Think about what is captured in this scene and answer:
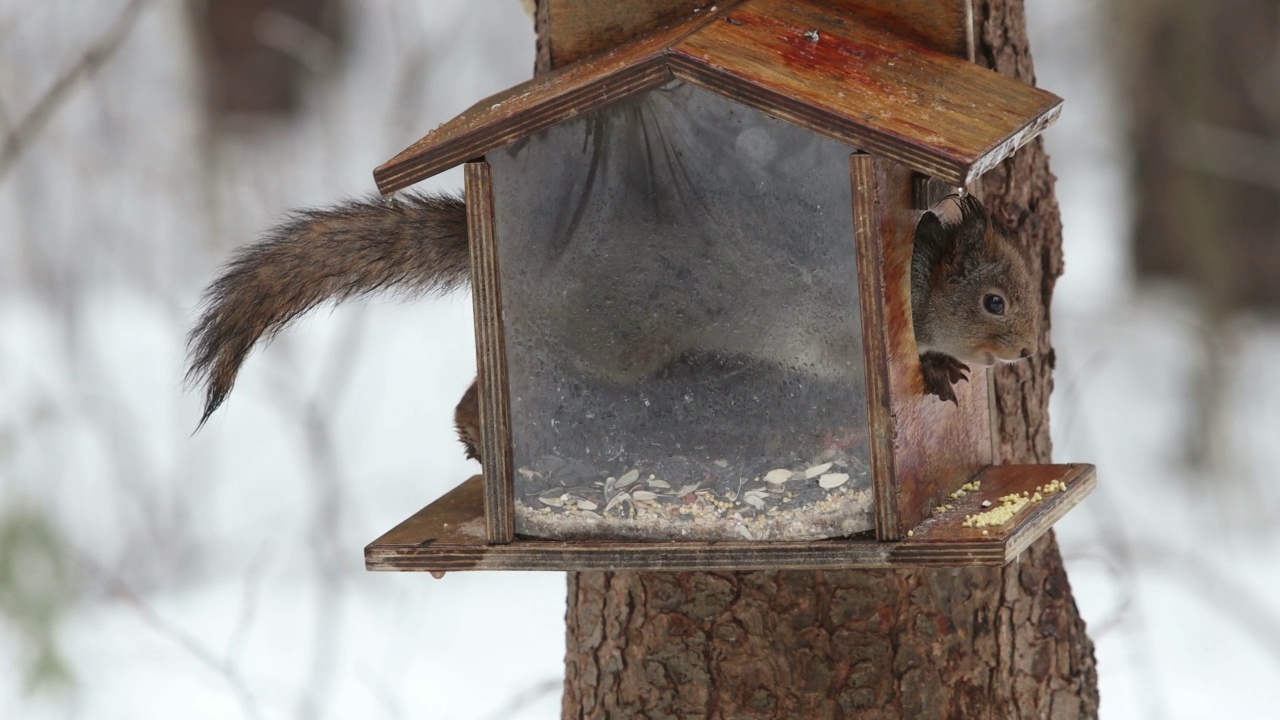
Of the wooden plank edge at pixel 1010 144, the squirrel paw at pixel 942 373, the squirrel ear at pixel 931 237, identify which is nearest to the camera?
the wooden plank edge at pixel 1010 144

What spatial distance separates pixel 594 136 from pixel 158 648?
3010 millimetres

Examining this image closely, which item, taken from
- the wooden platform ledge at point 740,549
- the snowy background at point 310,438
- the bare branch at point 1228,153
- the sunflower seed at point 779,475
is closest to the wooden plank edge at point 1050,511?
the wooden platform ledge at point 740,549

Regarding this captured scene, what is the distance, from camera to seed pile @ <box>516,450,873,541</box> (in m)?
1.57

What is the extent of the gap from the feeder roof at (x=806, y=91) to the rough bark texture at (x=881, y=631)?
45 cm

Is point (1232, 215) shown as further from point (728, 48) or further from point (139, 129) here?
point (728, 48)

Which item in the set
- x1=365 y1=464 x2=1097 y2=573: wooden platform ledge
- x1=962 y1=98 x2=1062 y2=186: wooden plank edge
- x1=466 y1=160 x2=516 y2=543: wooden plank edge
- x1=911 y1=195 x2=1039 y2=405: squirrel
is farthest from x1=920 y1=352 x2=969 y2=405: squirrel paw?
x1=466 y1=160 x2=516 y2=543: wooden plank edge

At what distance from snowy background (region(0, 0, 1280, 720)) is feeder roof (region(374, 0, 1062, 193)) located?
3.32ft

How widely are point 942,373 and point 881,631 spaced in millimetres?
436

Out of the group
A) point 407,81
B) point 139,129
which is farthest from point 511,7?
point 407,81

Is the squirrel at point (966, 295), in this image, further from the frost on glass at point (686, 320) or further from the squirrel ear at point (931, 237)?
the frost on glass at point (686, 320)

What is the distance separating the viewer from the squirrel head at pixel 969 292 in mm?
1828

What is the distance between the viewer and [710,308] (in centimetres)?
157

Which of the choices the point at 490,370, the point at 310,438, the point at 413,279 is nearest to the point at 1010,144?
the point at 490,370

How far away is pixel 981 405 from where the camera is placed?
6.54 feet
